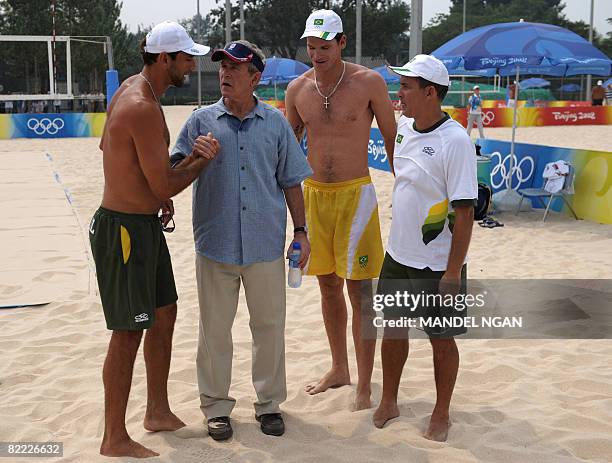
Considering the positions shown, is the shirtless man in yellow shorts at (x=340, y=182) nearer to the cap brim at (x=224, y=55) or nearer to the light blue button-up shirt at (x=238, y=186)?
the light blue button-up shirt at (x=238, y=186)

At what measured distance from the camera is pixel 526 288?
6293 millimetres

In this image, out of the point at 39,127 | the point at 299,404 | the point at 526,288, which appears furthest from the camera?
the point at 39,127

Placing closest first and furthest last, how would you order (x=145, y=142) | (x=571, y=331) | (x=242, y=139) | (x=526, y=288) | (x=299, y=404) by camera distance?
(x=145, y=142) < (x=242, y=139) < (x=299, y=404) < (x=571, y=331) < (x=526, y=288)

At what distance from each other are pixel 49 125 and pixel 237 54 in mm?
21509

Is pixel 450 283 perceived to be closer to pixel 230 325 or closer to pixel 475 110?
pixel 230 325

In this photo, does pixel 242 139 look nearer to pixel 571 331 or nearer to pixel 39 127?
pixel 571 331

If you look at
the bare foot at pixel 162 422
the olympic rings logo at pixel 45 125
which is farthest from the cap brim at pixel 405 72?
the olympic rings logo at pixel 45 125

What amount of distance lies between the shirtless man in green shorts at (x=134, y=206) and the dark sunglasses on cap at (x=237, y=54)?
0.28 ft

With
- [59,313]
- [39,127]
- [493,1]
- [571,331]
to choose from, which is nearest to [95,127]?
[39,127]

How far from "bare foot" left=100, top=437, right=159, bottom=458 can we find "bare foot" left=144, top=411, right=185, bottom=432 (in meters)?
0.25

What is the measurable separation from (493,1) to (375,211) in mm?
108046

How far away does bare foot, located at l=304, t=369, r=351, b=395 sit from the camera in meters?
4.18

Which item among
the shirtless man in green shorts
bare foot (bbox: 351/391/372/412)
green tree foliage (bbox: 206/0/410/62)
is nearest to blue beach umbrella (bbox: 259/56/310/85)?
bare foot (bbox: 351/391/372/412)

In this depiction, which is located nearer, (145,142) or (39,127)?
(145,142)
